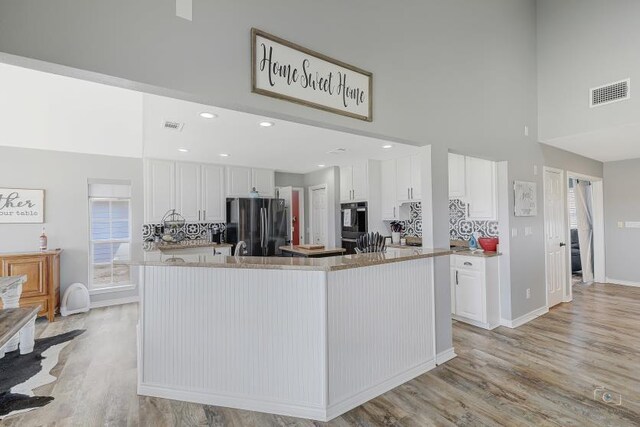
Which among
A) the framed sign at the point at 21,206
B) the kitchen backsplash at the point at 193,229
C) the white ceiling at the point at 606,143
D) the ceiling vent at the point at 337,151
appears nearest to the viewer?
the white ceiling at the point at 606,143

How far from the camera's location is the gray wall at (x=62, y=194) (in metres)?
4.10

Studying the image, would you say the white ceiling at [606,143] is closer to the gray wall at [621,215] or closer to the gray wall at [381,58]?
the gray wall at [621,215]

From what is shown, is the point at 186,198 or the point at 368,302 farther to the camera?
the point at 186,198

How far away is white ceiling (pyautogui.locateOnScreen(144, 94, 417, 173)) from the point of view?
9.63ft

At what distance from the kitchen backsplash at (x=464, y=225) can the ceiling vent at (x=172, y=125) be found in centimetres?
374

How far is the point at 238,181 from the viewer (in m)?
5.72

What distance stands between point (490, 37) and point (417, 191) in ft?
6.99

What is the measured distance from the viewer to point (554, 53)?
4090mm

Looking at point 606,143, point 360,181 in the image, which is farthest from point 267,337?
point 606,143

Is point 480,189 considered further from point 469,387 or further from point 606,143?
point 469,387

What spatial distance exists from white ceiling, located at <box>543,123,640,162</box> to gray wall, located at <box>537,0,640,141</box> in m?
0.17

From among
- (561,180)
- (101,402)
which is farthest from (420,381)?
(561,180)

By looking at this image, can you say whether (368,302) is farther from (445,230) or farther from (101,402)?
(101,402)

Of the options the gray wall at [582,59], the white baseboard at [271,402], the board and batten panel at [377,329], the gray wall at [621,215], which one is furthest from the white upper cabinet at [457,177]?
the gray wall at [621,215]
